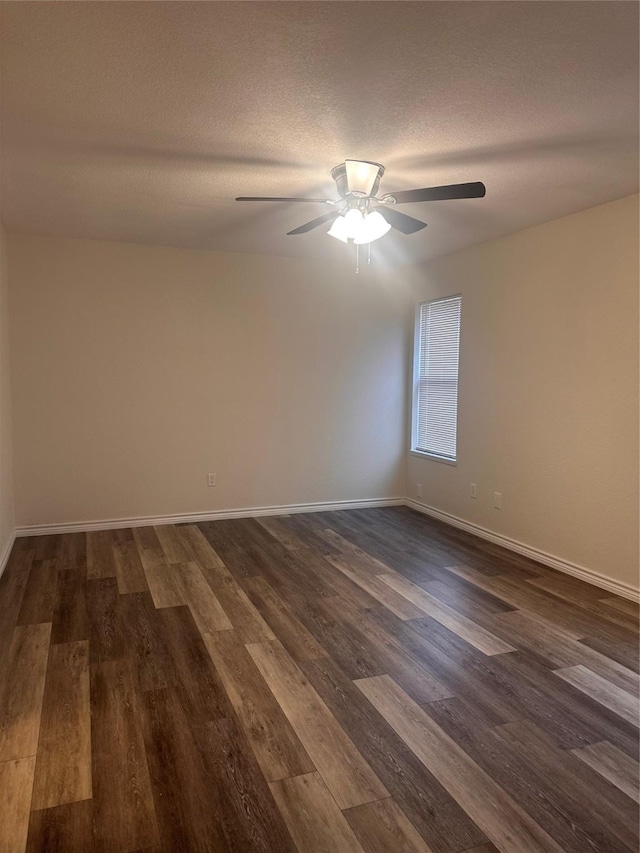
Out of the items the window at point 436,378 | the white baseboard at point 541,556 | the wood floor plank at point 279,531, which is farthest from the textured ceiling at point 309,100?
the wood floor plank at point 279,531

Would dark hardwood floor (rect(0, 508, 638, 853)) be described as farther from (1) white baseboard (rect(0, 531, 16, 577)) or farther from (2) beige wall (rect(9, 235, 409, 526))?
(2) beige wall (rect(9, 235, 409, 526))

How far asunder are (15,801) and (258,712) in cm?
88

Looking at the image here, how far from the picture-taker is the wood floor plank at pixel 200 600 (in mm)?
3137

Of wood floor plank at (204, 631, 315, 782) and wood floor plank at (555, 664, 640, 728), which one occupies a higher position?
wood floor plank at (204, 631, 315, 782)

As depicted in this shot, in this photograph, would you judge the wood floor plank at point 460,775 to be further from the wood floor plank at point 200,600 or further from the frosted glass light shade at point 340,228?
the frosted glass light shade at point 340,228

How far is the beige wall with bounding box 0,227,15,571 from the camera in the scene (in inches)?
160

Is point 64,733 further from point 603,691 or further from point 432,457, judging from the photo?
point 432,457

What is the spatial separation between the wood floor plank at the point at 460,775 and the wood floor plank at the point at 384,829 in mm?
210

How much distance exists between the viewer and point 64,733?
2.17 metres

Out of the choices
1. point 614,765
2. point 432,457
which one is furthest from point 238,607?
point 432,457

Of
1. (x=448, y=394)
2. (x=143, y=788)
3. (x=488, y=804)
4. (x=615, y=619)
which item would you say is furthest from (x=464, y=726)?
(x=448, y=394)

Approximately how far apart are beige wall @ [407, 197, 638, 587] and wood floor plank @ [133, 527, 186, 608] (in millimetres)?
2603

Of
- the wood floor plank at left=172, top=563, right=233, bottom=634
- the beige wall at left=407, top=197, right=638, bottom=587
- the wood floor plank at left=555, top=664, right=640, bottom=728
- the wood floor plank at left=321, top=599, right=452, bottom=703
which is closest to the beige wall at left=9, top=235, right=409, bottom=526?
the beige wall at left=407, top=197, right=638, bottom=587

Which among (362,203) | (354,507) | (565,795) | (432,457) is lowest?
(565,795)
